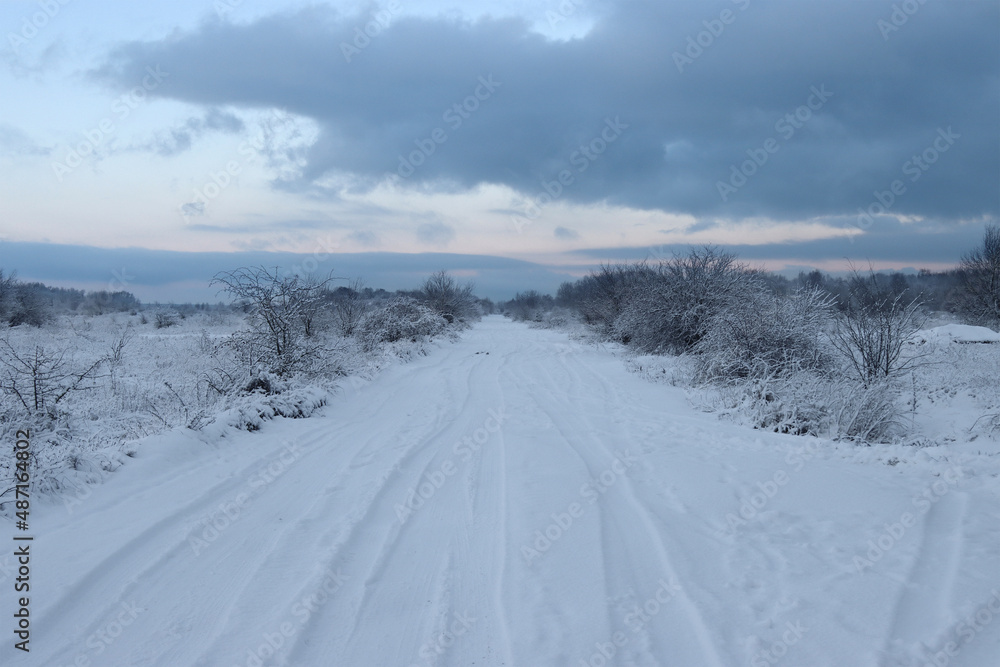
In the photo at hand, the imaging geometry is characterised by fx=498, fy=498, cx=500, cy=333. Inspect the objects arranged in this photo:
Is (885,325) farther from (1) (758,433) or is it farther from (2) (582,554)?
(2) (582,554)

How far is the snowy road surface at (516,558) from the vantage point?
302cm

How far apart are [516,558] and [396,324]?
2354cm

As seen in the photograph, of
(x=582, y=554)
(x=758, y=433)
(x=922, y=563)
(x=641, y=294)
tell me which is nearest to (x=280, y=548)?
(x=582, y=554)

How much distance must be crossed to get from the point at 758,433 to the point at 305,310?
11461mm

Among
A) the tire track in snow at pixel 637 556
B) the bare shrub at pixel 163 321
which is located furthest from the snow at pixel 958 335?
the bare shrub at pixel 163 321

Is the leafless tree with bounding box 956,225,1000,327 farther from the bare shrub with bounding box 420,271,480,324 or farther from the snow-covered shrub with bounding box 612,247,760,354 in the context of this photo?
the bare shrub with bounding box 420,271,480,324

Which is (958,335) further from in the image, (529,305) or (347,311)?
(529,305)

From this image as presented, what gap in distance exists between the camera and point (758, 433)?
8.15 m

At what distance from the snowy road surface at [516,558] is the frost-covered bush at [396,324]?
17998 mm

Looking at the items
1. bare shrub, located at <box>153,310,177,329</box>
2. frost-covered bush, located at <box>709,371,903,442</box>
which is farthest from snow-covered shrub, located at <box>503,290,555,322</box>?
frost-covered bush, located at <box>709,371,903,442</box>

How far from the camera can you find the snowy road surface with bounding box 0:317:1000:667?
302 cm

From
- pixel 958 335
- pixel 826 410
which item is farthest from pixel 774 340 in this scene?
pixel 958 335

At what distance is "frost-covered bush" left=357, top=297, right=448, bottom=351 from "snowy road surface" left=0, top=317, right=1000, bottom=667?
17998 millimetres

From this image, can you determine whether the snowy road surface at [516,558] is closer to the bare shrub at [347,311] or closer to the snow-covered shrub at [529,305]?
the bare shrub at [347,311]
